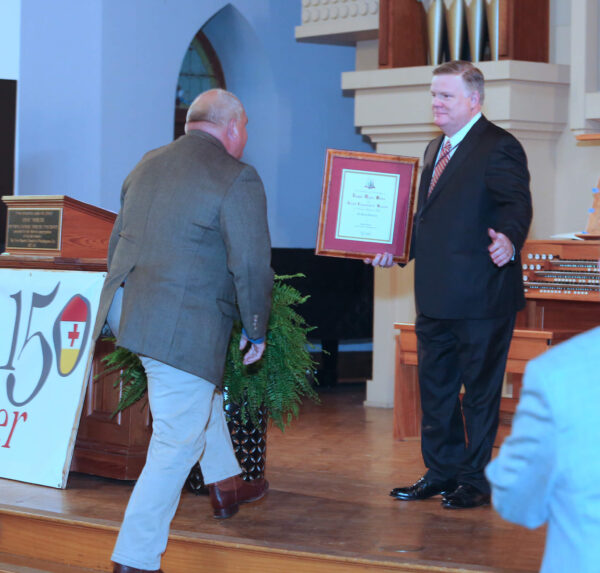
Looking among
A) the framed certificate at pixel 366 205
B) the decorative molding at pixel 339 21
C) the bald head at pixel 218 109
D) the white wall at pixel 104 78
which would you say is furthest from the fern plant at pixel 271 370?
the decorative molding at pixel 339 21

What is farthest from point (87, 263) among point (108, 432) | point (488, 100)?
point (488, 100)

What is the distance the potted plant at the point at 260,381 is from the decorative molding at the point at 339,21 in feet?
10.9

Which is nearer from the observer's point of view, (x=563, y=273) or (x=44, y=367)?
(x=44, y=367)

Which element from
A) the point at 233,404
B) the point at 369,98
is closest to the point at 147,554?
the point at 233,404

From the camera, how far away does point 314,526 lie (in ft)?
12.1

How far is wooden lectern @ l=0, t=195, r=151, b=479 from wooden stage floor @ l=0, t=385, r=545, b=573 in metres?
0.12

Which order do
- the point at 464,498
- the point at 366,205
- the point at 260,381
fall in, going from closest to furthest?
the point at 464,498 < the point at 260,381 < the point at 366,205

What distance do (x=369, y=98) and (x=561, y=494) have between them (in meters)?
5.24

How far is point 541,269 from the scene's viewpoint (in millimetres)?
5316

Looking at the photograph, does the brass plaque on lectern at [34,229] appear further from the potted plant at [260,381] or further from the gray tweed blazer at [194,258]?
the gray tweed blazer at [194,258]

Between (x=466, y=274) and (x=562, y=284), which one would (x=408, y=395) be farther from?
(x=466, y=274)

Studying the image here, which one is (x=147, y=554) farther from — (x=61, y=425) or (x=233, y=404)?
(x=61, y=425)

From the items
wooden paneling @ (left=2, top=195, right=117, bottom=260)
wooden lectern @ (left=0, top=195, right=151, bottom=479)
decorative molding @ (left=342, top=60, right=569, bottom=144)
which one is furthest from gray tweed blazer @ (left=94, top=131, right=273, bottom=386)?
decorative molding @ (left=342, top=60, right=569, bottom=144)

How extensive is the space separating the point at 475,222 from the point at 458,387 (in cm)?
69
